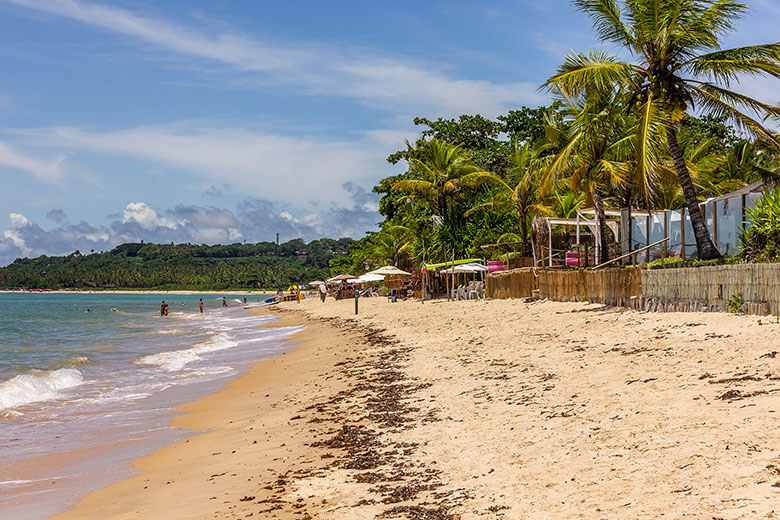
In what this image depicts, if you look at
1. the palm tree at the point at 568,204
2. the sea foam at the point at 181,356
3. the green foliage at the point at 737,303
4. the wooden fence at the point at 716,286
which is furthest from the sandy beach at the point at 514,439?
the palm tree at the point at 568,204

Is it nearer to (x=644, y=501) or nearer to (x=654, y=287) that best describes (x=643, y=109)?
(x=654, y=287)

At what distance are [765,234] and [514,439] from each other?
24.9ft

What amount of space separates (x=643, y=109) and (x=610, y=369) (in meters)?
7.71

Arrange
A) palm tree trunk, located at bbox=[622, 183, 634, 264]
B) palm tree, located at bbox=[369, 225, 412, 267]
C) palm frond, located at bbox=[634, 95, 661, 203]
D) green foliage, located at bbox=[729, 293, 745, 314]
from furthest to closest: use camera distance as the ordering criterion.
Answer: palm tree, located at bbox=[369, 225, 412, 267] < palm tree trunk, located at bbox=[622, 183, 634, 264] < palm frond, located at bbox=[634, 95, 661, 203] < green foliage, located at bbox=[729, 293, 745, 314]

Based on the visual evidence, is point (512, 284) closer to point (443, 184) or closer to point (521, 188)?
point (521, 188)

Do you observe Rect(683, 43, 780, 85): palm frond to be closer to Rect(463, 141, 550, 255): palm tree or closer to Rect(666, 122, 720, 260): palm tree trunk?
Rect(666, 122, 720, 260): palm tree trunk

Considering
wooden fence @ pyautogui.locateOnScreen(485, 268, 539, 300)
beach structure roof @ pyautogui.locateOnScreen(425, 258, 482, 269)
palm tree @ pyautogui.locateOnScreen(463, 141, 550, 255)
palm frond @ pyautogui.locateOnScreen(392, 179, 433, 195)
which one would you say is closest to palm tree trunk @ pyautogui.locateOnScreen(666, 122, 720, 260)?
wooden fence @ pyautogui.locateOnScreen(485, 268, 539, 300)

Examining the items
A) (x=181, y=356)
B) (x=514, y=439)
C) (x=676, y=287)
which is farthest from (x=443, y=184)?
(x=514, y=439)

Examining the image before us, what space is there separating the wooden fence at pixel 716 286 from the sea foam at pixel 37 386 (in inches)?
486

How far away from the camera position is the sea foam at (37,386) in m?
13.1

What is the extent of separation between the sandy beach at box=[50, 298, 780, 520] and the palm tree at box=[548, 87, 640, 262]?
7422 millimetres

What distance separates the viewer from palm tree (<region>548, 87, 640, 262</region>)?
61.2 ft

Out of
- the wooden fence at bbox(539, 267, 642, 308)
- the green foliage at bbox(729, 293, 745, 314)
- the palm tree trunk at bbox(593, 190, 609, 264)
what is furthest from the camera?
the palm tree trunk at bbox(593, 190, 609, 264)

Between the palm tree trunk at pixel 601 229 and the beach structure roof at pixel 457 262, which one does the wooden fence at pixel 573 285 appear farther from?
the beach structure roof at pixel 457 262
